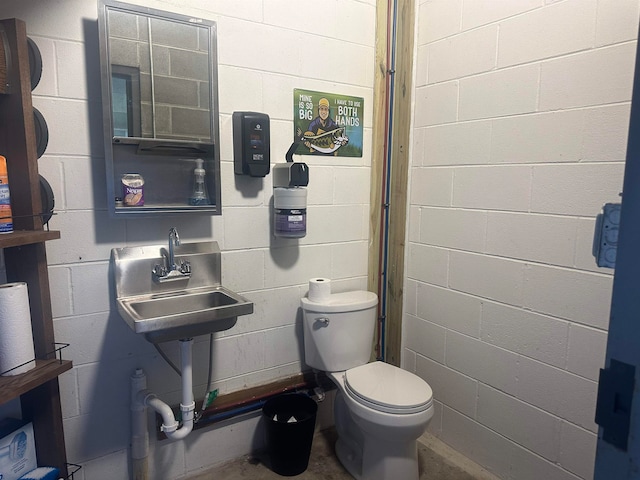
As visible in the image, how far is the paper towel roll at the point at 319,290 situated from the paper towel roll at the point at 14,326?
1.11 m

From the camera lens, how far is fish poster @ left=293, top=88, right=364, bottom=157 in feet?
6.49

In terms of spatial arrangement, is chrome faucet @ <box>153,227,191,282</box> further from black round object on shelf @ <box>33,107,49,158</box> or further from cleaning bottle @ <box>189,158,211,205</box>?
black round object on shelf @ <box>33,107,49,158</box>

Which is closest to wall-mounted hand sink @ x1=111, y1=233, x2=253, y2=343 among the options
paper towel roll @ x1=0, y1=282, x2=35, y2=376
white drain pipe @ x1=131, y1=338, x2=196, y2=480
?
white drain pipe @ x1=131, y1=338, x2=196, y2=480

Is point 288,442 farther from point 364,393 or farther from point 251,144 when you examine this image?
point 251,144

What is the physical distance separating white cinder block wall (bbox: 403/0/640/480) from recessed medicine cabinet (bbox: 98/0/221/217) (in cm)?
108

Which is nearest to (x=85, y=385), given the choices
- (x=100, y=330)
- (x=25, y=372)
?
(x=100, y=330)

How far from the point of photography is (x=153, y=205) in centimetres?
164

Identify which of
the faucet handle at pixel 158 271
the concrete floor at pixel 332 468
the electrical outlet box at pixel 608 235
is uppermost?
the electrical outlet box at pixel 608 235

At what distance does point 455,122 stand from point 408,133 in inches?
10.8

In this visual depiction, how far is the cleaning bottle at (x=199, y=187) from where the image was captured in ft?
5.67

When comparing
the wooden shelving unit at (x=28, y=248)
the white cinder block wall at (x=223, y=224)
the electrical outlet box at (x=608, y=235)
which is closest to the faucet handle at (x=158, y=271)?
the white cinder block wall at (x=223, y=224)

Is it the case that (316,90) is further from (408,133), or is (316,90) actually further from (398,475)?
(398,475)

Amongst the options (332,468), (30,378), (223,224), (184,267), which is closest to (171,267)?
(184,267)

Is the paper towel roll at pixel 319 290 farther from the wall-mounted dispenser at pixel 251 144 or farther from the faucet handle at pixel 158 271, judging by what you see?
the faucet handle at pixel 158 271
